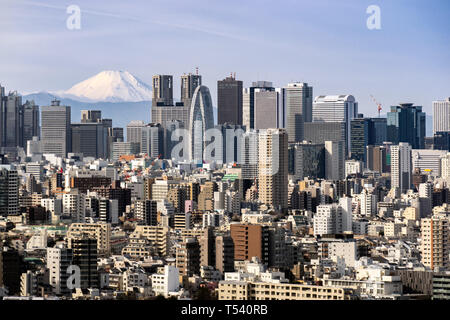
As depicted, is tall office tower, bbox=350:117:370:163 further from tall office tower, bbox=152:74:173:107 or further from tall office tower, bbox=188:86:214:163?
tall office tower, bbox=152:74:173:107

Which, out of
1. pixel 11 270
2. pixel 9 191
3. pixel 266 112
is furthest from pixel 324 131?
pixel 11 270

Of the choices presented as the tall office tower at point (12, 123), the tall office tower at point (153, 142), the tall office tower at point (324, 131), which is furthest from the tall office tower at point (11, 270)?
the tall office tower at point (324, 131)

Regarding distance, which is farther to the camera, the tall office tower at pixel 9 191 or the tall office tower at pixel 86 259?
the tall office tower at pixel 9 191

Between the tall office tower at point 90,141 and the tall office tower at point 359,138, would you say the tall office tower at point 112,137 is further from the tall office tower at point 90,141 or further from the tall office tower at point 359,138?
the tall office tower at point 359,138

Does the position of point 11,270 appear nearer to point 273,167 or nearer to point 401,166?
point 273,167

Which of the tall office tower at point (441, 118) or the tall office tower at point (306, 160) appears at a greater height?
the tall office tower at point (441, 118)

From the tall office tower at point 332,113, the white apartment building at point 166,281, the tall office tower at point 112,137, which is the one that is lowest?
the white apartment building at point 166,281

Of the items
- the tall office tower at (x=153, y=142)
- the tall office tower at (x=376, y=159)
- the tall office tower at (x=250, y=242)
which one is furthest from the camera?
the tall office tower at (x=376, y=159)
